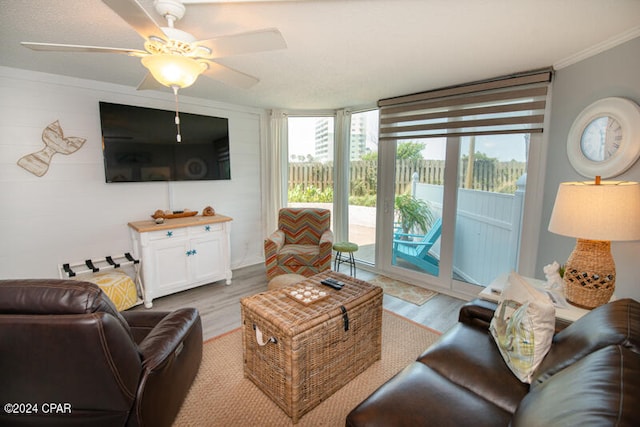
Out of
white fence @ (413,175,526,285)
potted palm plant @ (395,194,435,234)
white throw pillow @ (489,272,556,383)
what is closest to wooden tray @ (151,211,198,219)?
potted palm plant @ (395,194,435,234)

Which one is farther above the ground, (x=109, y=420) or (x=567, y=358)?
(x=567, y=358)

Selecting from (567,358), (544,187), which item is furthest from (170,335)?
(544,187)

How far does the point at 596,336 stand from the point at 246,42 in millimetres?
1990

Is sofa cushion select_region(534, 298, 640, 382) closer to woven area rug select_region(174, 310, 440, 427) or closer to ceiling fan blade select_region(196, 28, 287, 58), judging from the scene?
woven area rug select_region(174, 310, 440, 427)

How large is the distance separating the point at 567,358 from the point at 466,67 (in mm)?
2315

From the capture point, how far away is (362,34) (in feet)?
6.41

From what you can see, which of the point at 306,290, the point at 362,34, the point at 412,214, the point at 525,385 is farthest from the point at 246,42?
the point at 412,214

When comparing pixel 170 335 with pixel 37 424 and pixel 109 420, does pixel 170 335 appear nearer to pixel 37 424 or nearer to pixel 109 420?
pixel 109 420

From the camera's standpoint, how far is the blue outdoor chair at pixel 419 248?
356 cm

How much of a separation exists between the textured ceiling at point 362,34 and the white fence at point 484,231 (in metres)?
1.19

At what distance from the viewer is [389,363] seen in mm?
2186

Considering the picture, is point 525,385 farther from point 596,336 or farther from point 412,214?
point 412,214

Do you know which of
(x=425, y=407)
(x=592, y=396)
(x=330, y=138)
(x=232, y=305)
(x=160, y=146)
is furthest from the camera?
(x=330, y=138)

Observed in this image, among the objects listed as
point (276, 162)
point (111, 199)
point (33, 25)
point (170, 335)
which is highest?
point (33, 25)
